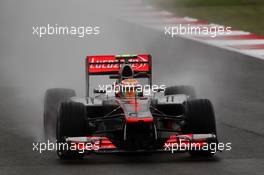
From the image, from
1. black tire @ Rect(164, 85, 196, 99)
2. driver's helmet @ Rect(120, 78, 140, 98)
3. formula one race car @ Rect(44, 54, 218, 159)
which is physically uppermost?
driver's helmet @ Rect(120, 78, 140, 98)

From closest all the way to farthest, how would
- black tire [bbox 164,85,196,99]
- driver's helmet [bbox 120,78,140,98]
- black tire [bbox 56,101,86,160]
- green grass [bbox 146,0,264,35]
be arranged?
black tire [bbox 56,101,86,160]
driver's helmet [bbox 120,78,140,98]
black tire [bbox 164,85,196,99]
green grass [bbox 146,0,264,35]

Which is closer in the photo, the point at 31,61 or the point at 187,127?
the point at 187,127

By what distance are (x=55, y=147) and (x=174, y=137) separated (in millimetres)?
1901

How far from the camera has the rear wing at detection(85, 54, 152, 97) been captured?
52.4ft

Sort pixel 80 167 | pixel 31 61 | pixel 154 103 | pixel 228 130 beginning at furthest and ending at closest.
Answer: pixel 31 61 → pixel 228 130 → pixel 154 103 → pixel 80 167

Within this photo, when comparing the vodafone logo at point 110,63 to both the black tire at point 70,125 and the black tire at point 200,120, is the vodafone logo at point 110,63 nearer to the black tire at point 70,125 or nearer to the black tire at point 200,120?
the black tire at point 70,125

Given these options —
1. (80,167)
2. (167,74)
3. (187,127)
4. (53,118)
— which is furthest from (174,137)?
(167,74)

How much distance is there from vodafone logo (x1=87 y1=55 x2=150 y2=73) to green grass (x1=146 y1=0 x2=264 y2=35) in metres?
10.2

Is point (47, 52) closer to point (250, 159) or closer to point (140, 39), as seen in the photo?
point (140, 39)

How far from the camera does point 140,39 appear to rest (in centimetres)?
2611

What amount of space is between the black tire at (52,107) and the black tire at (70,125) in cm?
159

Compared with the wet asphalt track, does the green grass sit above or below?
above

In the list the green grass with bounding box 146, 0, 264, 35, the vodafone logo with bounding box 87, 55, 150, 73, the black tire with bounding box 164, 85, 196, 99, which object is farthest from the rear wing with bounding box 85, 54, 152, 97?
the green grass with bounding box 146, 0, 264, 35

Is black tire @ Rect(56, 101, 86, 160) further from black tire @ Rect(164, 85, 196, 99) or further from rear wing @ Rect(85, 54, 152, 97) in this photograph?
black tire @ Rect(164, 85, 196, 99)
